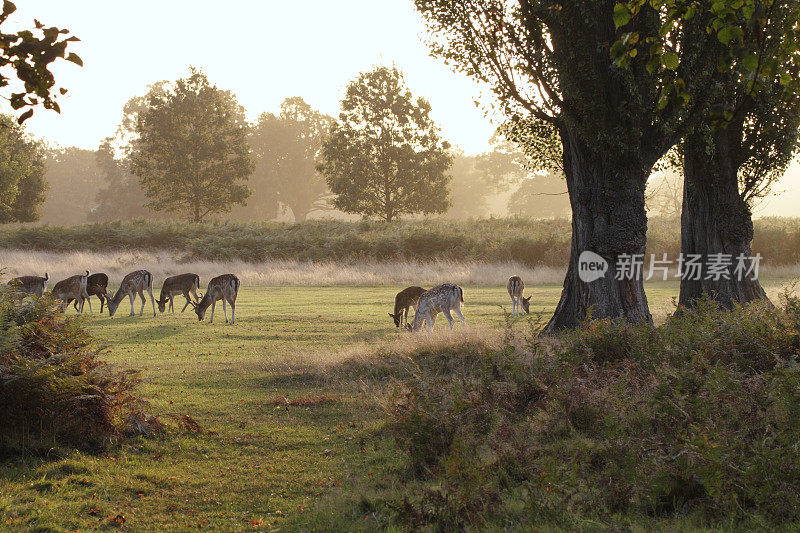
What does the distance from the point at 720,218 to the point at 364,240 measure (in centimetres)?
3287

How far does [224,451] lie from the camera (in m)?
8.20

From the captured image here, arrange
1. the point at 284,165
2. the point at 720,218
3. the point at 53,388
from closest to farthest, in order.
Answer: the point at 53,388 → the point at 720,218 → the point at 284,165

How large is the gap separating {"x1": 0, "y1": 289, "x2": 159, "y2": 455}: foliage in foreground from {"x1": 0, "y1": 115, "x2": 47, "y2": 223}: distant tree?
51.7m

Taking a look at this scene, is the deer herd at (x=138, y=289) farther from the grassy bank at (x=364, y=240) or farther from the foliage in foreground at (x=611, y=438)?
the grassy bank at (x=364, y=240)

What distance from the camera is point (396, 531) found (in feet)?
18.5

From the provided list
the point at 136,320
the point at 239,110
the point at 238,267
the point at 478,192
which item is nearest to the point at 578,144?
the point at 136,320

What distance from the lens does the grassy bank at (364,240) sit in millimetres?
45656

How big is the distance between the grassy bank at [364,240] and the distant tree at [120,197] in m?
29.0

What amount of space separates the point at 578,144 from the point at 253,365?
27.6ft

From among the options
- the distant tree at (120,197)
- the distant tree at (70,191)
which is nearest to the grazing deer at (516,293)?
the distant tree at (120,197)

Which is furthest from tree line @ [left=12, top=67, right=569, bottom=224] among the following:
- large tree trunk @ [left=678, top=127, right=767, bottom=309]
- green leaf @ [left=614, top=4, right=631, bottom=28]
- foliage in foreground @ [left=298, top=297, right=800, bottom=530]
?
green leaf @ [left=614, top=4, right=631, bottom=28]

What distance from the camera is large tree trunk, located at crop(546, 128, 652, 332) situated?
1493 cm

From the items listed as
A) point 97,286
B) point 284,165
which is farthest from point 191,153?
point 97,286

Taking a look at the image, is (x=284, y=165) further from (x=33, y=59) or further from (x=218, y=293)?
(x=33, y=59)
